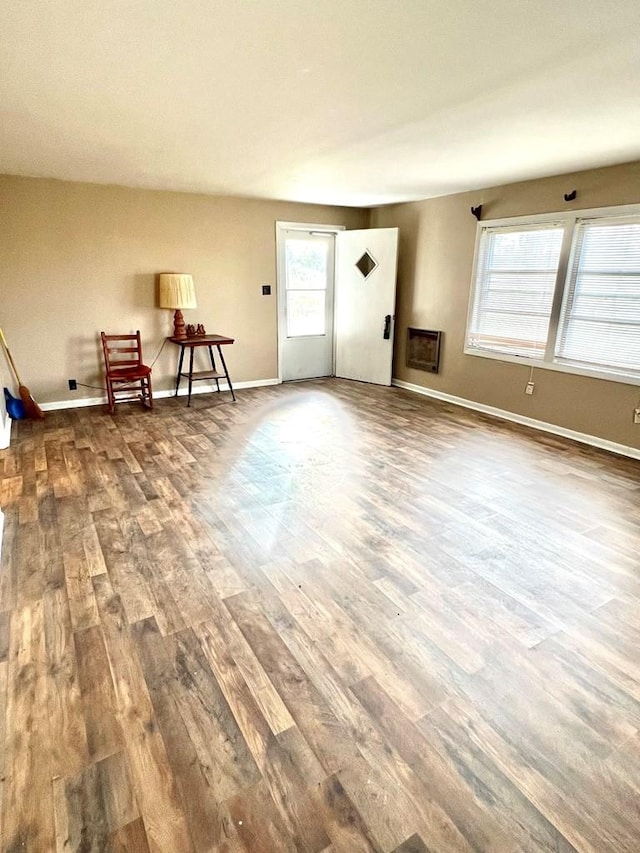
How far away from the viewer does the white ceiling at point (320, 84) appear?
5.29 ft

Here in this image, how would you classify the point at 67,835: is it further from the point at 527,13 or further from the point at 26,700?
the point at 527,13

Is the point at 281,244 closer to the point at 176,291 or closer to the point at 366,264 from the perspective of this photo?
the point at 366,264

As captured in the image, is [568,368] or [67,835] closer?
[67,835]

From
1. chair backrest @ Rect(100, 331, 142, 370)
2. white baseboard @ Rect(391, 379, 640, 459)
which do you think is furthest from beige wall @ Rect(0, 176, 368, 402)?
white baseboard @ Rect(391, 379, 640, 459)

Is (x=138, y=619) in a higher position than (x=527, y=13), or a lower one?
lower

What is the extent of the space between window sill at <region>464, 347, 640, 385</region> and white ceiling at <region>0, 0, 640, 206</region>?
5.40ft

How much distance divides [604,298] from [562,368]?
686mm

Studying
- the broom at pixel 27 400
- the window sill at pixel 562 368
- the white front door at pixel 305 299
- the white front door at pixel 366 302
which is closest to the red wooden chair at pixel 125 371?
the broom at pixel 27 400

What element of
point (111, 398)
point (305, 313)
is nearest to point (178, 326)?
point (111, 398)

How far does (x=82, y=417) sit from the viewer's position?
4676mm

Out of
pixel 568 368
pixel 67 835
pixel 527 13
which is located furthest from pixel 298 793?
pixel 568 368

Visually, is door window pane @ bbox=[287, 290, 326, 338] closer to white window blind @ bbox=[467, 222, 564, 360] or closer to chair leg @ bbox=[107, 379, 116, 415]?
white window blind @ bbox=[467, 222, 564, 360]

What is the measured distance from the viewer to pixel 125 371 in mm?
4840

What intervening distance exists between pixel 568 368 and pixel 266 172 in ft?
10.7
